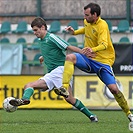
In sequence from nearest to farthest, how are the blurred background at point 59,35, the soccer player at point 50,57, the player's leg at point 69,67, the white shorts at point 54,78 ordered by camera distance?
the player's leg at point 69,67, the soccer player at point 50,57, the white shorts at point 54,78, the blurred background at point 59,35

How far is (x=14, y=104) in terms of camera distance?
9.77 meters

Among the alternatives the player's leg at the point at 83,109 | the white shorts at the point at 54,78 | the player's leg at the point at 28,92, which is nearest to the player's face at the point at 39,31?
the white shorts at the point at 54,78

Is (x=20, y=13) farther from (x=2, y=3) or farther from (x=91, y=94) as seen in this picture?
(x=91, y=94)

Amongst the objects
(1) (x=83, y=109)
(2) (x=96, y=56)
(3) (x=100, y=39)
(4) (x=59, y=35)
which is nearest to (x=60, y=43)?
(2) (x=96, y=56)

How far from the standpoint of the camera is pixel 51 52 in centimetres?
1070

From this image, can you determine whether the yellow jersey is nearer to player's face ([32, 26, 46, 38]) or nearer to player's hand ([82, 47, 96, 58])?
Result: player's hand ([82, 47, 96, 58])

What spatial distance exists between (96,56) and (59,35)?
10.8m

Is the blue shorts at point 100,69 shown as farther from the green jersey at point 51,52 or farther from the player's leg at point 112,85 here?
the green jersey at point 51,52

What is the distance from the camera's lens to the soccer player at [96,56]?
32.0 feet

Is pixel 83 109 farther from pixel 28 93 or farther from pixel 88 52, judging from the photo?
pixel 88 52

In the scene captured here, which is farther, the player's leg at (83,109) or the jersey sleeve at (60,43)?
the player's leg at (83,109)

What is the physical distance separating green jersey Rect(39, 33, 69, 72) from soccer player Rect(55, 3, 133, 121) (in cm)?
62

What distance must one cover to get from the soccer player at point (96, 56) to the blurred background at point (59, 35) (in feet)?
17.2

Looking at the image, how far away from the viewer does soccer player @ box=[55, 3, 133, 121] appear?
976 cm
